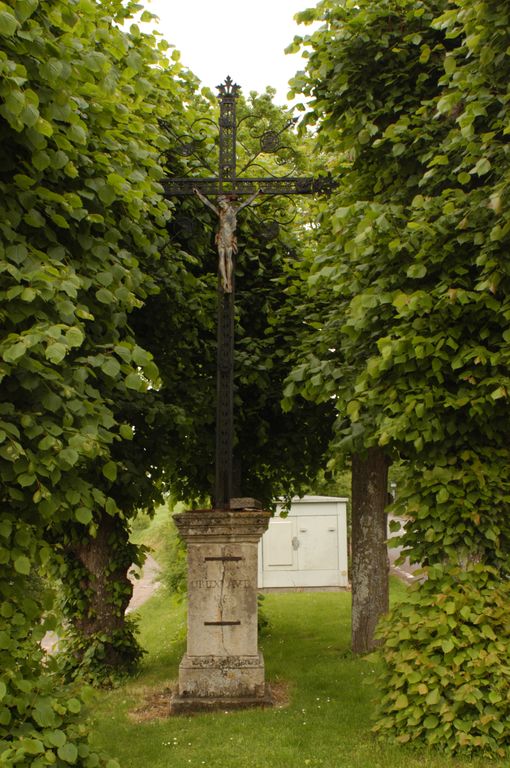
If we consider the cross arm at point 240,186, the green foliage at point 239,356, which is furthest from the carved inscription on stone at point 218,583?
the cross arm at point 240,186

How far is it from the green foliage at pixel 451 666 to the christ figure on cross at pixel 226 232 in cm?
361

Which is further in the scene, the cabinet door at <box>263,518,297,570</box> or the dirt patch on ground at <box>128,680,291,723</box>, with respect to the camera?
the cabinet door at <box>263,518,297,570</box>

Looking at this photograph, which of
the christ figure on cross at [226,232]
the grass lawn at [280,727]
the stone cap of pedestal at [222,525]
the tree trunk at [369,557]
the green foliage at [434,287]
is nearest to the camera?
the green foliage at [434,287]

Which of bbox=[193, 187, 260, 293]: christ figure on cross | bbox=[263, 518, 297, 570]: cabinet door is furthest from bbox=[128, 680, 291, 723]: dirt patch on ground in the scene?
bbox=[263, 518, 297, 570]: cabinet door

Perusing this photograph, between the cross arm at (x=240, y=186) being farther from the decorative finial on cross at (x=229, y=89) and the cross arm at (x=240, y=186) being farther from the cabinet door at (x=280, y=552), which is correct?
the cabinet door at (x=280, y=552)

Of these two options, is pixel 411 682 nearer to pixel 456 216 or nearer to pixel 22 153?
pixel 456 216

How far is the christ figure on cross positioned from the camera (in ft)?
24.4

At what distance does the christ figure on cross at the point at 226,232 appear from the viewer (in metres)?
7.43

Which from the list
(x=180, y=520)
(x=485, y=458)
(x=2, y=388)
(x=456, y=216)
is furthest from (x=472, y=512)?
(x=2, y=388)

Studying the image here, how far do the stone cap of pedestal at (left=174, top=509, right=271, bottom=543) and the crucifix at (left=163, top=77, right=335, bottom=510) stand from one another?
0.14 m

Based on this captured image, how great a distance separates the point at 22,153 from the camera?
4.46m

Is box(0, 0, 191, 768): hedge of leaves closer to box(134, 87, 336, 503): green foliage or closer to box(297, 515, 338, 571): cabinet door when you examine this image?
box(134, 87, 336, 503): green foliage

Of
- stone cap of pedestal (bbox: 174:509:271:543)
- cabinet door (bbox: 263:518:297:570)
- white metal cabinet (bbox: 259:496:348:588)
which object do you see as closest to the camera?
stone cap of pedestal (bbox: 174:509:271:543)

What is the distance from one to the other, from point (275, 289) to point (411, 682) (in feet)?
19.2
